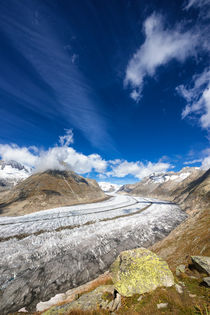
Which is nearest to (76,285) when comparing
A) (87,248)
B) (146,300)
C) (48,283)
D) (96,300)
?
(48,283)

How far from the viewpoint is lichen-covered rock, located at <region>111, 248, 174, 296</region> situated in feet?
29.3

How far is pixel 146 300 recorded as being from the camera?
789cm

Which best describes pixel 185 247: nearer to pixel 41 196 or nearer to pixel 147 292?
pixel 147 292

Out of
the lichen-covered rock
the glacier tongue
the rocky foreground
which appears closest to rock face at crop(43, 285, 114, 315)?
the rocky foreground

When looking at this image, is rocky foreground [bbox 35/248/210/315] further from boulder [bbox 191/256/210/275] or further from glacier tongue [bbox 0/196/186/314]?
glacier tongue [bbox 0/196/186/314]

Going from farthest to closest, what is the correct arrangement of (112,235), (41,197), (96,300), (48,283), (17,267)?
(41,197) → (112,235) → (17,267) → (48,283) → (96,300)

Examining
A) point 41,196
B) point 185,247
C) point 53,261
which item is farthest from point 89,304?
point 41,196

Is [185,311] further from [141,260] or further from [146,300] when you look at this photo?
[141,260]

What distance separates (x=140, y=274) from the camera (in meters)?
9.70

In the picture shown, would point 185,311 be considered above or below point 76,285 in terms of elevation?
above

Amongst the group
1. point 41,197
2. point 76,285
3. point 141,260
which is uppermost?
point 41,197

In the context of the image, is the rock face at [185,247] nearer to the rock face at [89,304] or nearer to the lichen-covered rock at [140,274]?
the lichen-covered rock at [140,274]

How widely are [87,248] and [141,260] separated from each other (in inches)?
813

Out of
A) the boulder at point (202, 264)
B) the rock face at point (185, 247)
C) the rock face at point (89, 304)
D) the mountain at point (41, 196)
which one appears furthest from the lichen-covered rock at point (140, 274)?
the mountain at point (41, 196)
